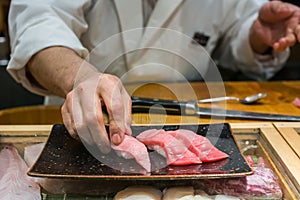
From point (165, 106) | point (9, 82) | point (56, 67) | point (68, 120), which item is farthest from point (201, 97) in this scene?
point (9, 82)

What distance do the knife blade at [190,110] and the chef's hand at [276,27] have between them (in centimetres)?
35

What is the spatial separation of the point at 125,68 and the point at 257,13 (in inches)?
21.1

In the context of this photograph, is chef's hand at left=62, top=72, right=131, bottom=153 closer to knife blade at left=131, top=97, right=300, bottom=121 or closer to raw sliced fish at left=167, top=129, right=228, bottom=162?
raw sliced fish at left=167, top=129, right=228, bottom=162

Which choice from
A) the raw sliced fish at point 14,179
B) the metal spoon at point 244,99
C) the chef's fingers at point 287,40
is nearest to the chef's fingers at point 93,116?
the raw sliced fish at point 14,179

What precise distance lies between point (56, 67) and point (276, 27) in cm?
81

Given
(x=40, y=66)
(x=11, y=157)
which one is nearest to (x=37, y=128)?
(x=11, y=157)

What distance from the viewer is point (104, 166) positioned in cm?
85

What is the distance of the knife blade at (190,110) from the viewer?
1.17 meters

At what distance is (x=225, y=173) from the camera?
817 millimetres

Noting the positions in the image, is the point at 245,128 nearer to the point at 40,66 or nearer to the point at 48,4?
the point at 40,66

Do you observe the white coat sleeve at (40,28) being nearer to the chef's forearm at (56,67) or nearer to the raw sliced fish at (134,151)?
the chef's forearm at (56,67)

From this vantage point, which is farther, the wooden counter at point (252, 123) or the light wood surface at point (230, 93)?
the light wood surface at point (230, 93)

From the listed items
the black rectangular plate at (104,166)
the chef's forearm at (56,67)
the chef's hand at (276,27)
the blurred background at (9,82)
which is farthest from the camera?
the blurred background at (9,82)

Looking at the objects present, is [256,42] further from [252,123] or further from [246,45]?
[252,123]
